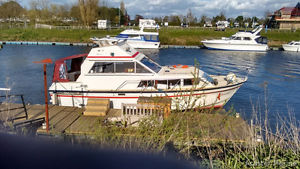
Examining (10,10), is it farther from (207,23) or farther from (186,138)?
(186,138)

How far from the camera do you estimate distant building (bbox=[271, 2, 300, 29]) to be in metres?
75.4

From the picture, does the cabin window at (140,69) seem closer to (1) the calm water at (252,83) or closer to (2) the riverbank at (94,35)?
(1) the calm water at (252,83)

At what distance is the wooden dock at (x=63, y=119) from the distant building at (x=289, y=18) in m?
80.0

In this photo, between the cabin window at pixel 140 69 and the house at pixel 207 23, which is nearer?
the cabin window at pixel 140 69

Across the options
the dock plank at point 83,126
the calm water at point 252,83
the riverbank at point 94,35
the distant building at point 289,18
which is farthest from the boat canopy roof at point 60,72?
the distant building at point 289,18

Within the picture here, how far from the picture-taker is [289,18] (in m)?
76.2

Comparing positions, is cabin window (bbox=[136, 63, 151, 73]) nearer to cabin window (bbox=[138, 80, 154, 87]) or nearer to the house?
cabin window (bbox=[138, 80, 154, 87])

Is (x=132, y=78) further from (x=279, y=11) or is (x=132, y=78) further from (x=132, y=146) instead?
(x=279, y=11)

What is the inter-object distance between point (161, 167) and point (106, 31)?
59567 millimetres

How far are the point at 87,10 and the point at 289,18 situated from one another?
5953 cm

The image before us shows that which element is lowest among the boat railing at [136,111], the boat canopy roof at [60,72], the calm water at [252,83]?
the calm water at [252,83]

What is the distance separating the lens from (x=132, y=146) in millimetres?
7617

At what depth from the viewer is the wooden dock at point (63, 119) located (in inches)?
360

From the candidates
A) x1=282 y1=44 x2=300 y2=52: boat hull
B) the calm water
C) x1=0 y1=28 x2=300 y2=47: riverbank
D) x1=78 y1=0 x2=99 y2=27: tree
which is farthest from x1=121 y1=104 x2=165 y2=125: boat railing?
x1=78 y1=0 x2=99 y2=27: tree
